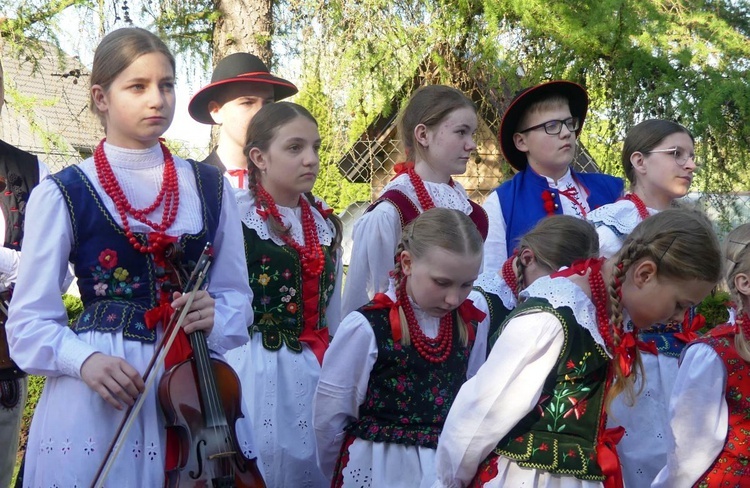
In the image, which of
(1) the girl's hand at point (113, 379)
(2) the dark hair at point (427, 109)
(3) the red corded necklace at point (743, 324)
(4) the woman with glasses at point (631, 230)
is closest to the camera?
(1) the girl's hand at point (113, 379)

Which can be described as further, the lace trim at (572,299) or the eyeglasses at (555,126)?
the eyeglasses at (555,126)

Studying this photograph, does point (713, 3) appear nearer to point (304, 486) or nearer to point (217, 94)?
point (217, 94)

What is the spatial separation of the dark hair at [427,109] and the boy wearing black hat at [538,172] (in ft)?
1.12

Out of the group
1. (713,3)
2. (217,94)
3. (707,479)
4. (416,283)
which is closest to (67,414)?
(416,283)

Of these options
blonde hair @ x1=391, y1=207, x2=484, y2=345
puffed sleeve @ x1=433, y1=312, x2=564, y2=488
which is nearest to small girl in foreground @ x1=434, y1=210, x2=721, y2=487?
puffed sleeve @ x1=433, y1=312, x2=564, y2=488

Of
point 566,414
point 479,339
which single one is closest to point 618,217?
point 479,339

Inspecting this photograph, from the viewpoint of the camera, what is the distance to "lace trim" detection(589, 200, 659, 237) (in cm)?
462

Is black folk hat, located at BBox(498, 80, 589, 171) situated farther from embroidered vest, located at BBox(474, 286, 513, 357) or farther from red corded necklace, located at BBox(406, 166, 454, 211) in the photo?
embroidered vest, located at BBox(474, 286, 513, 357)

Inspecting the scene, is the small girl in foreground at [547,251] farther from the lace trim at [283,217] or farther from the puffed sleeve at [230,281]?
the puffed sleeve at [230,281]

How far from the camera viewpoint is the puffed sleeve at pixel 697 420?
3.40 metres

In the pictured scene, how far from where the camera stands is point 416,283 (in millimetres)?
3600

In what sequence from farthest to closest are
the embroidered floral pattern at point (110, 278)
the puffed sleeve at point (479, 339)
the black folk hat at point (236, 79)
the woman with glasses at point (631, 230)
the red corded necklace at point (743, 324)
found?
the black folk hat at point (236, 79)
the woman with glasses at point (631, 230)
the puffed sleeve at point (479, 339)
the red corded necklace at point (743, 324)
the embroidered floral pattern at point (110, 278)

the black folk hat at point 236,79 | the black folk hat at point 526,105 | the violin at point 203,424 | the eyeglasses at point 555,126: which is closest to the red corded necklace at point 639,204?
the eyeglasses at point 555,126

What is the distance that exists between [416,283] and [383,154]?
18.0 feet
